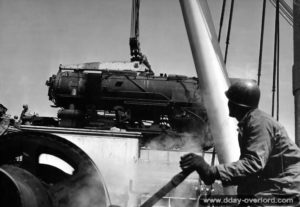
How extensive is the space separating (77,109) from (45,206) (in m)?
14.5

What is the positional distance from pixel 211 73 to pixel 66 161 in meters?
2.88

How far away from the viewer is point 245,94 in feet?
8.60

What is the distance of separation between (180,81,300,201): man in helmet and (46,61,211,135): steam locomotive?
13148 mm

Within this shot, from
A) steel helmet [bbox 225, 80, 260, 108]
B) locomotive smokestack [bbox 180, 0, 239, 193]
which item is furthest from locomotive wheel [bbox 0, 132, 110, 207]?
locomotive smokestack [bbox 180, 0, 239, 193]

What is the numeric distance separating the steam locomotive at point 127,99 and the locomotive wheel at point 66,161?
40.8 ft

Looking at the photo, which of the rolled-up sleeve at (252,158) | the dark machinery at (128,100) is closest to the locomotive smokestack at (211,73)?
the rolled-up sleeve at (252,158)

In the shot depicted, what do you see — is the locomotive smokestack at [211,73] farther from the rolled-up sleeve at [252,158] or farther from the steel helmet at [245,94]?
the rolled-up sleeve at [252,158]

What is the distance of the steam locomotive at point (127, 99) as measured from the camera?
1610 cm

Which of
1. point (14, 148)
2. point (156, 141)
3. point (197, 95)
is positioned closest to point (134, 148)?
point (14, 148)

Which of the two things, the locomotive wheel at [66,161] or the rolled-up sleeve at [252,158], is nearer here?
the rolled-up sleeve at [252,158]

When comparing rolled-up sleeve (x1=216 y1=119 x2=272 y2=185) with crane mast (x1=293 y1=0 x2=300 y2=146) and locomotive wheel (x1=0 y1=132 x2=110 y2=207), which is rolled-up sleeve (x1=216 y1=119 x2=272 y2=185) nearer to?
locomotive wheel (x1=0 y1=132 x2=110 y2=207)

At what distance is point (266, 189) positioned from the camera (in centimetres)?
241

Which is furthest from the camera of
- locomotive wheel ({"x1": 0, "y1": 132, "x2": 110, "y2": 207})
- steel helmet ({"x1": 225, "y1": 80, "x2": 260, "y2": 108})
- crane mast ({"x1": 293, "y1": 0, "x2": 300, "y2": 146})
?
crane mast ({"x1": 293, "y1": 0, "x2": 300, "y2": 146})

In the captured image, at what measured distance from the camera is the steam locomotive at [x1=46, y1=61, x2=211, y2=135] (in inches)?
634
